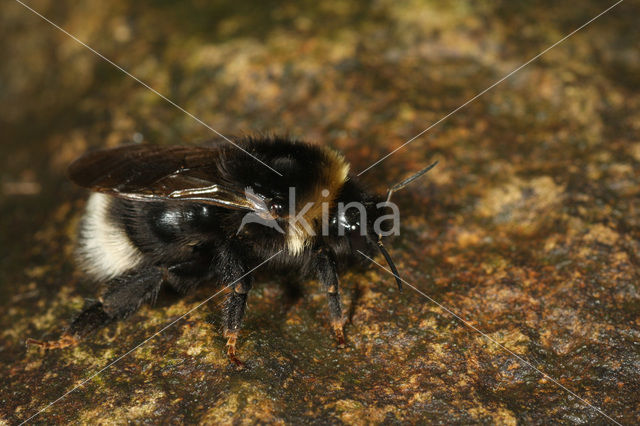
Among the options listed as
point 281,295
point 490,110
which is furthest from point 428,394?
point 490,110

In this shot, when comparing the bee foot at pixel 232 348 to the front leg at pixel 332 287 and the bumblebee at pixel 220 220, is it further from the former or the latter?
the front leg at pixel 332 287

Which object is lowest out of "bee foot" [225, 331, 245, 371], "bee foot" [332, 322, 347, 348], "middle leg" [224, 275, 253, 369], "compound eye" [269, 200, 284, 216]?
"bee foot" [332, 322, 347, 348]

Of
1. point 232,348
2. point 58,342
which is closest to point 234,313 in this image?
point 232,348

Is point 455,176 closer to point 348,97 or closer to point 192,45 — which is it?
point 348,97

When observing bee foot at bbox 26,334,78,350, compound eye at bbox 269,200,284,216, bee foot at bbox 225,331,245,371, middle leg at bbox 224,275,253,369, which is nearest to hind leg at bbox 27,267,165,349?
bee foot at bbox 26,334,78,350

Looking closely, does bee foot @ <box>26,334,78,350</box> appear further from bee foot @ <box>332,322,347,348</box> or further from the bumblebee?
bee foot @ <box>332,322,347,348</box>
